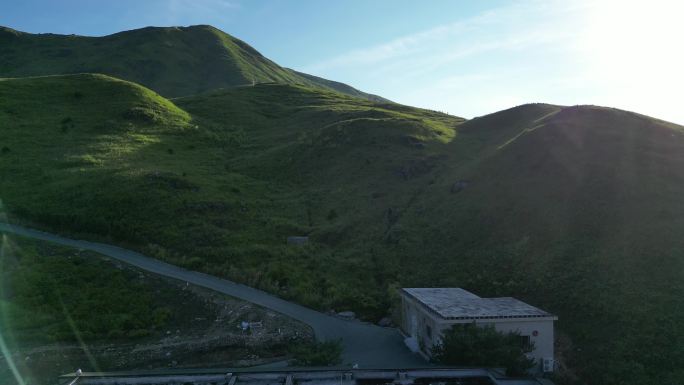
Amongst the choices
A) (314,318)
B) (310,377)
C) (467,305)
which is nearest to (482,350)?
(467,305)

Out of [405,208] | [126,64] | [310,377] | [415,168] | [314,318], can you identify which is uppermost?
[126,64]

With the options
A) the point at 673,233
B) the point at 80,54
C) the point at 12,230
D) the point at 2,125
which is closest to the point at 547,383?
the point at 673,233

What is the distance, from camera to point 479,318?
2411 centimetres

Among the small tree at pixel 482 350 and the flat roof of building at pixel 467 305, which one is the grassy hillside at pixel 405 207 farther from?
the small tree at pixel 482 350

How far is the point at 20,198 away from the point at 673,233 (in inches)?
2140

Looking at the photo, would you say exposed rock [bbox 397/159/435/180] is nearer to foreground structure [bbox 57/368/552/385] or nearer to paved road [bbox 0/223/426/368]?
paved road [bbox 0/223/426/368]

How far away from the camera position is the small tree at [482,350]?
67.7 feet

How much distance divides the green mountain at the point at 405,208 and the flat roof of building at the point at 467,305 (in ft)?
7.72

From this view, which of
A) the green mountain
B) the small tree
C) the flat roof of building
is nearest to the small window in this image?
the small tree

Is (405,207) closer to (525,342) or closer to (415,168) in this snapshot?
(415,168)

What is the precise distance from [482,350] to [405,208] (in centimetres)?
2843

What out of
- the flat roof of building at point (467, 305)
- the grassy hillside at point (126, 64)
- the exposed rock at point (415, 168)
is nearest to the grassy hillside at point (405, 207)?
the exposed rock at point (415, 168)

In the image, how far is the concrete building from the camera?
24.2 metres

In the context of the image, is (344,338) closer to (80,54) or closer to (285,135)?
(285,135)
